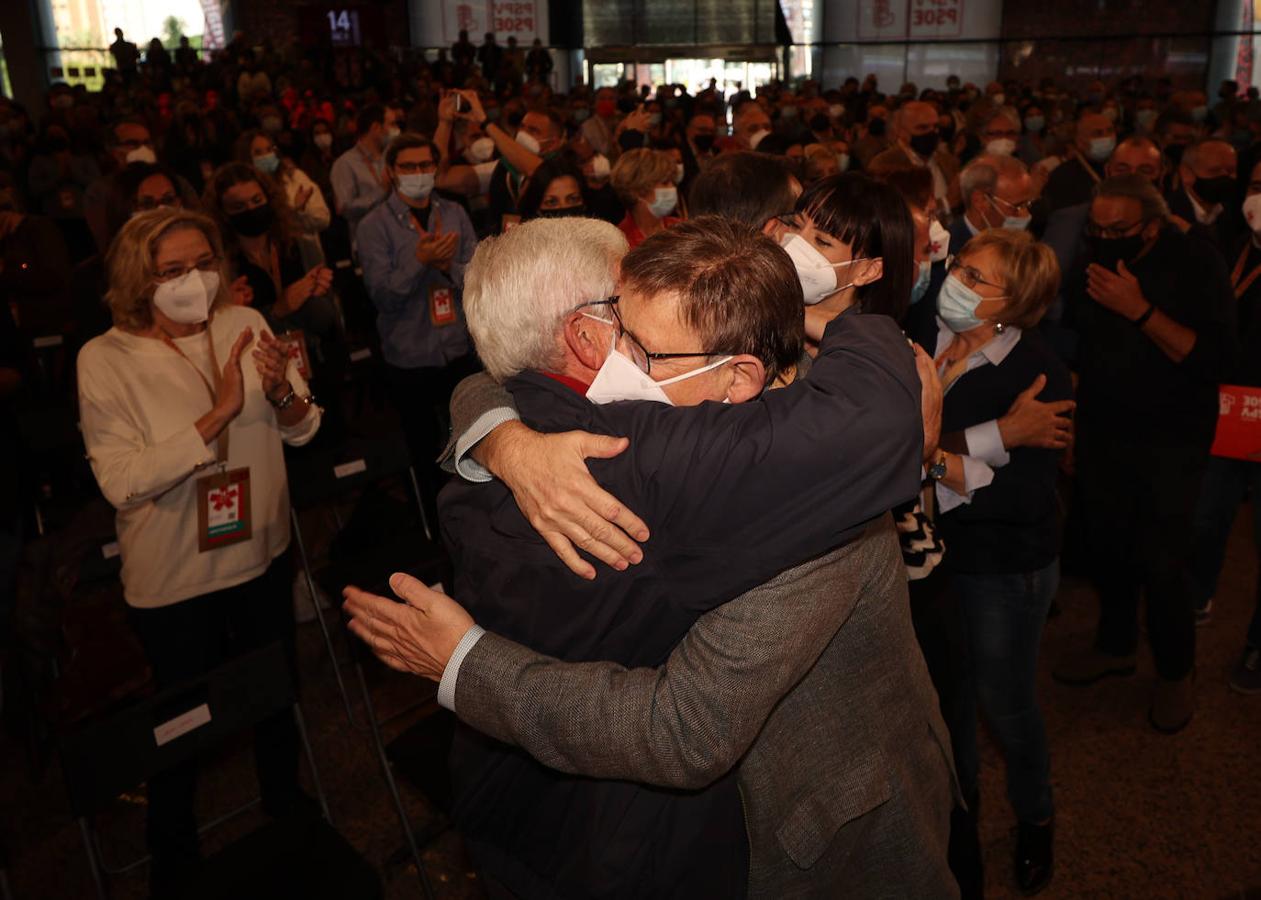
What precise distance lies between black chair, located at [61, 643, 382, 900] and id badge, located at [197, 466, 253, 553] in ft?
1.24

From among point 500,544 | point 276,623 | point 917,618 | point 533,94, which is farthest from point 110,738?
point 533,94

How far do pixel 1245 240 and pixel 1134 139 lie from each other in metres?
1.60

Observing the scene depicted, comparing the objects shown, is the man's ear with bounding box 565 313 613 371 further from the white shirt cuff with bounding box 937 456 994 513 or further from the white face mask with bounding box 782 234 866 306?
the white shirt cuff with bounding box 937 456 994 513

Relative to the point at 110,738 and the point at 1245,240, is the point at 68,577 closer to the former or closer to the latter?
the point at 110,738

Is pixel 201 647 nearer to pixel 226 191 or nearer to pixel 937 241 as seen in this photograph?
pixel 226 191

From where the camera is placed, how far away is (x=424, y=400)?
4.61 m

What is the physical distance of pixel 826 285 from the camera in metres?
2.10

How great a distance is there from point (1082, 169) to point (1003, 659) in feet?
16.4

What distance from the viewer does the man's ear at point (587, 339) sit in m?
1.50

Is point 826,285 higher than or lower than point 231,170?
lower

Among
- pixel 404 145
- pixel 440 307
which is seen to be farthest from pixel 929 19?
pixel 440 307

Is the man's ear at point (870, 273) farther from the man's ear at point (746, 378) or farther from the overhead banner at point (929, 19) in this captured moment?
the overhead banner at point (929, 19)

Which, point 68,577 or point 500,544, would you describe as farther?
point 68,577

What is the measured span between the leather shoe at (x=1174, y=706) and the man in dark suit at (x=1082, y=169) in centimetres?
352
